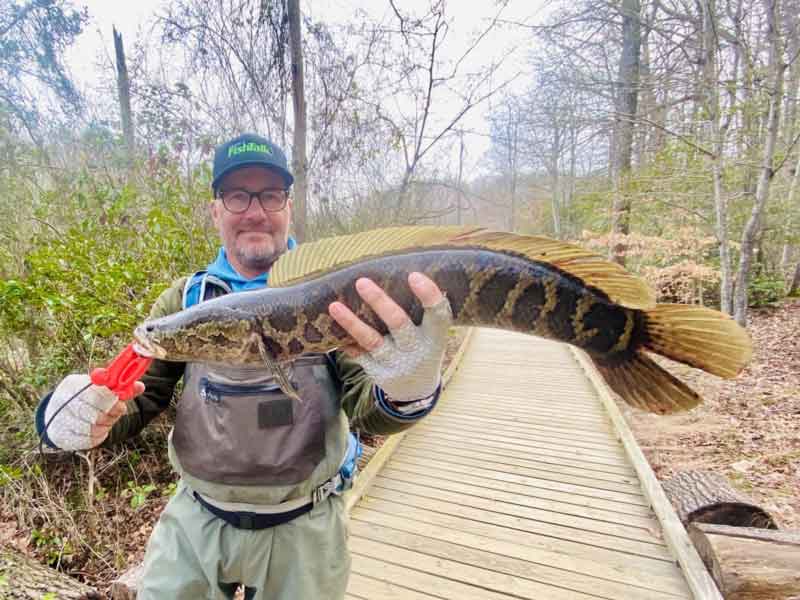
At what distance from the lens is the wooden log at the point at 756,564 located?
3049mm

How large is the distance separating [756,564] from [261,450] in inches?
153

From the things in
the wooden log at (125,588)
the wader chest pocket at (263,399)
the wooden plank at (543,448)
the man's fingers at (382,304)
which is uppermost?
the man's fingers at (382,304)

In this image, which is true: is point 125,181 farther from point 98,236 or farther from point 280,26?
point 280,26

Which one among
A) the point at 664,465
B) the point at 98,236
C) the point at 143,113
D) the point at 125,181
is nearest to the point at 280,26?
the point at 143,113

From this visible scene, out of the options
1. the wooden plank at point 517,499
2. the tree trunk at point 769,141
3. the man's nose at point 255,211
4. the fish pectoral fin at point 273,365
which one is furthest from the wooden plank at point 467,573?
the tree trunk at point 769,141

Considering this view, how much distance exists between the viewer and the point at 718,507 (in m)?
3.85

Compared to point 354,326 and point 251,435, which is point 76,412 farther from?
point 354,326

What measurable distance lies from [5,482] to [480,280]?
18.5 ft

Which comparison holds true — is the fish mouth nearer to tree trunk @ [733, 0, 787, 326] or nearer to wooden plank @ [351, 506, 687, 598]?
wooden plank @ [351, 506, 687, 598]

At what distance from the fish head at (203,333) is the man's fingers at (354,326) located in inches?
14.2

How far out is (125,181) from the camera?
6078mm

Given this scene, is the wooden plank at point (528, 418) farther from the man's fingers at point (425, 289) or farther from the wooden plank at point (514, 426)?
the man's fingers at point (425, 289)

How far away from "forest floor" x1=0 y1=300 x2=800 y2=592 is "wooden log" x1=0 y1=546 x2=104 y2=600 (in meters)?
0.61

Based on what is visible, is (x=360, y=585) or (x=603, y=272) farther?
(x=360, y=585)
